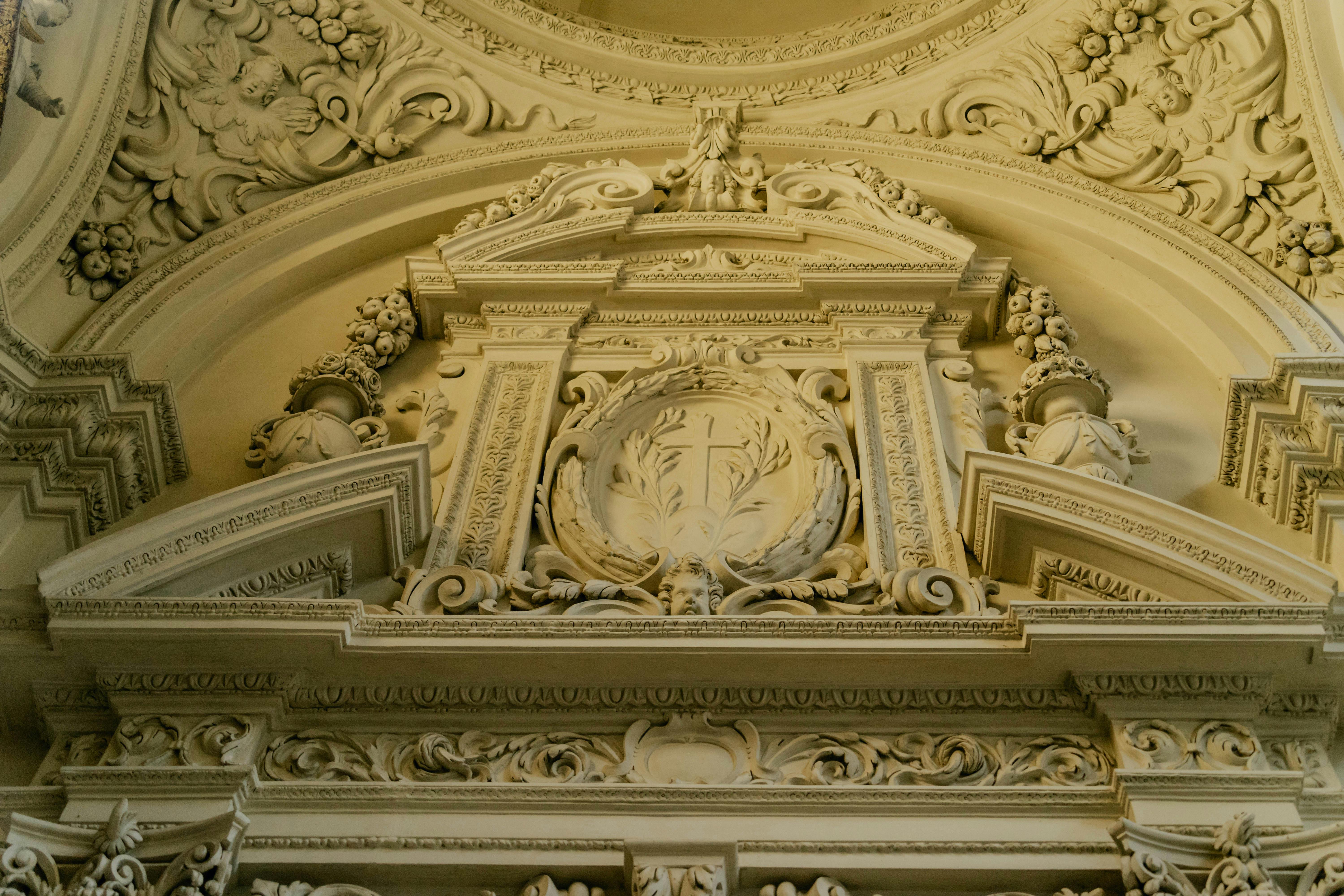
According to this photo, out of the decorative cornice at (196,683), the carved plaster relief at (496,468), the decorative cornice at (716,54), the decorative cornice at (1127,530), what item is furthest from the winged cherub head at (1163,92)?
the decorative cornice at (196,683)

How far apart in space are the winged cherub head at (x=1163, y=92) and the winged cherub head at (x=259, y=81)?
469 centimetres

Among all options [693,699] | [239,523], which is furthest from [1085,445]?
[239,523]

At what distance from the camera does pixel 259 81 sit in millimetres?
7961

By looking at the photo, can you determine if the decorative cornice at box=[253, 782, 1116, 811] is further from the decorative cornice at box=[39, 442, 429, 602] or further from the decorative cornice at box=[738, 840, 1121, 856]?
the decorative cornice at box=[39, 442, 429, 602]

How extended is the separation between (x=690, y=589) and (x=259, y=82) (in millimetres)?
4310

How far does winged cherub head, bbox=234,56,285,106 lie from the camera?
7.93 meters

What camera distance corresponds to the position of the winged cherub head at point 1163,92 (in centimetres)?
782

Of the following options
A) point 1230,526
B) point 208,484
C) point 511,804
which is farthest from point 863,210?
point 511,804

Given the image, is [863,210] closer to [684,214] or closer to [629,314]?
[684,214]

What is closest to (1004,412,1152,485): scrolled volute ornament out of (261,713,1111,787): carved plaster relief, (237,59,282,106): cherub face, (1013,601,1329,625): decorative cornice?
(1013,601,1329,625): decorative cornice

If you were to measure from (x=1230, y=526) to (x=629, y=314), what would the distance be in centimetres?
297

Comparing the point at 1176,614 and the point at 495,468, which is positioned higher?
the point at 495,468

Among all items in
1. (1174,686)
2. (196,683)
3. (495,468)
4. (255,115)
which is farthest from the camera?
(255,115)

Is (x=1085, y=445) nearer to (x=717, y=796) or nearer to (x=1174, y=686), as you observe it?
(x=1174, y=686)
